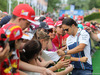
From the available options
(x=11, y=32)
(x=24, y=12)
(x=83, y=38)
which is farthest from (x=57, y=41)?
(x=11, y=32)

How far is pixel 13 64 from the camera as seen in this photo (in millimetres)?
2205

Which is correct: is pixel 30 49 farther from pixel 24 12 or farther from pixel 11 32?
pixel 11 32

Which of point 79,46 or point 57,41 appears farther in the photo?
point 57,41

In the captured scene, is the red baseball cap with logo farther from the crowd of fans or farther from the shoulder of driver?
the shoulder of driver

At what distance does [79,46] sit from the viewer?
13.1 feet

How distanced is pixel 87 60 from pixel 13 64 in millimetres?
2209

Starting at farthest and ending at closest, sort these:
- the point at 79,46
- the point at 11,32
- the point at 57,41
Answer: the point at 57,41, the point at 79,46, the point at 11,32

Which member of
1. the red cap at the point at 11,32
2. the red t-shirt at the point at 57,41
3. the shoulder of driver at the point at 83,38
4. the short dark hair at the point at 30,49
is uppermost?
the red cap at the point at 11,32

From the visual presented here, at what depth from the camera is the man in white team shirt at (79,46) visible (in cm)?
403

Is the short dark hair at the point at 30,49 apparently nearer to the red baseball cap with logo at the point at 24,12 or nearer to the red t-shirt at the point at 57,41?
the red baseball cap with logo at the point at 24,12

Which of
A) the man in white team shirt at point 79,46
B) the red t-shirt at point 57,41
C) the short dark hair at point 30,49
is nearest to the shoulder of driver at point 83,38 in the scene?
the man in white team shirt at point 79,46

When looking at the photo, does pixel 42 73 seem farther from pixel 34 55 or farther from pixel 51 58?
pixel 51 58

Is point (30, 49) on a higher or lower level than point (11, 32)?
lower

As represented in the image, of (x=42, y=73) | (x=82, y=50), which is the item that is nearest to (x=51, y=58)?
(x=82, y=50)
